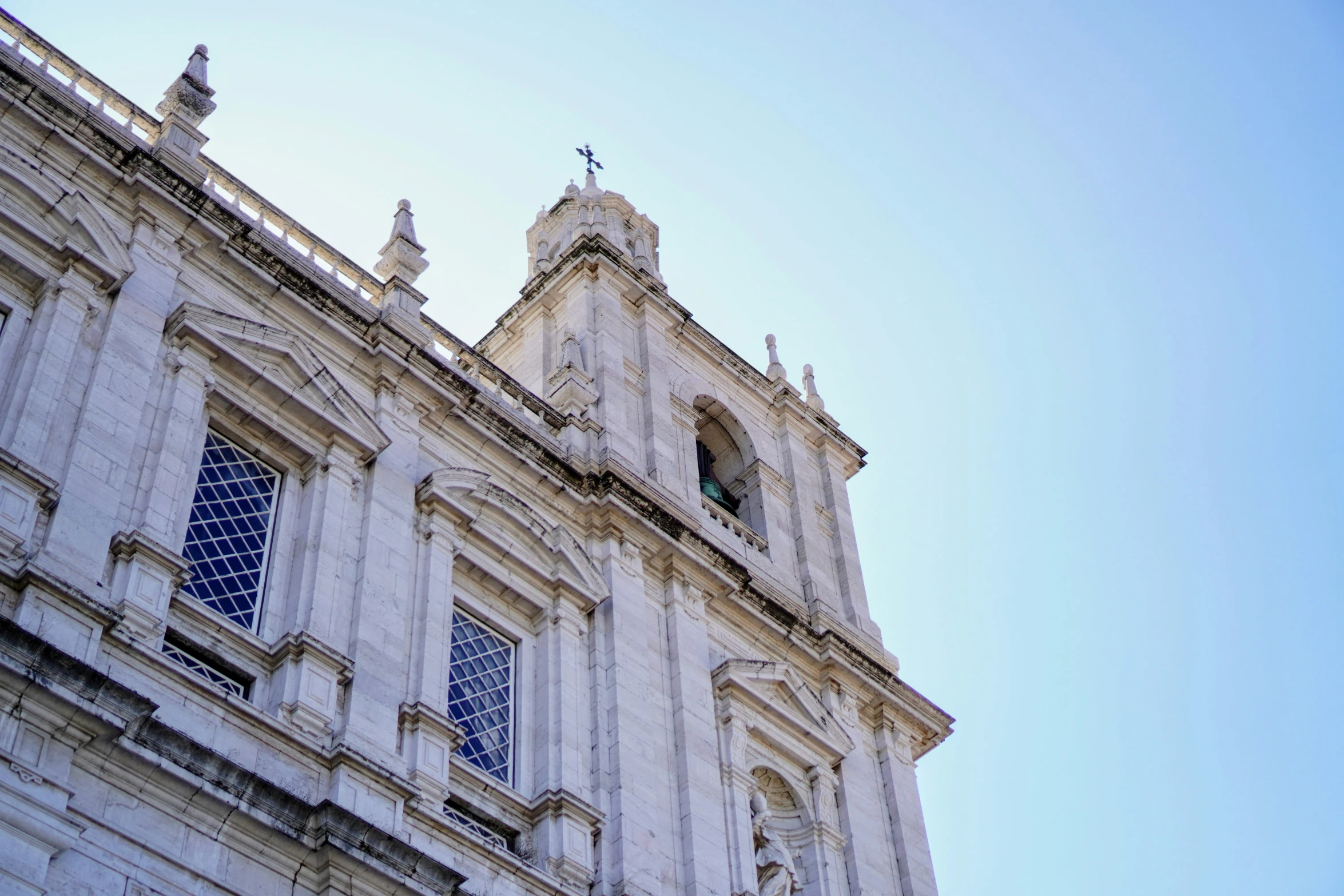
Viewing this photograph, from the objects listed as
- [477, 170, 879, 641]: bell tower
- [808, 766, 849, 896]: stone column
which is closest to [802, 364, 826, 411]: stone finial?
[477, 170, 879, 641]: bell tower

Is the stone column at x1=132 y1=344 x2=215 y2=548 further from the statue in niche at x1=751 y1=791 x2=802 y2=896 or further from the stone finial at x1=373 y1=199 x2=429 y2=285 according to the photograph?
the statue in niche at x1=751 y1=791 x2=802 y2=896

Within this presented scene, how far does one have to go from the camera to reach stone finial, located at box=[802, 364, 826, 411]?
32.5m

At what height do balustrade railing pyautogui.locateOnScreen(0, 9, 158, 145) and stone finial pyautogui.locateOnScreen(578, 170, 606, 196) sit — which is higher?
stone finial pyautogui.locateOnScreen(578, 170, 606, 196)

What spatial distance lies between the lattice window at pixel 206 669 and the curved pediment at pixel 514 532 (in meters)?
4.21

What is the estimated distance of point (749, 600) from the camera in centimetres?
2566

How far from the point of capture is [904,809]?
2575cm

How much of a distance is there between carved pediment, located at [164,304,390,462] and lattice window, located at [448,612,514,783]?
254cm

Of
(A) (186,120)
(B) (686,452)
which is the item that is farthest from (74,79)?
(B) (686,452)

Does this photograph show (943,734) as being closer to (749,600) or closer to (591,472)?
(749,600)

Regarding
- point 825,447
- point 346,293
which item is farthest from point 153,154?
point 825,447

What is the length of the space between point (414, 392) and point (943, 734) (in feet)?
32.7

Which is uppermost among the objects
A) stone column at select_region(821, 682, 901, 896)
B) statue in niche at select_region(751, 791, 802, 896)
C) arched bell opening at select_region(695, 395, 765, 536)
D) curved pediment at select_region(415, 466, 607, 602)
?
arched bell opening at select_region(695, 395, 765, 536)

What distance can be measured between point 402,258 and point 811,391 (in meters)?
9.94

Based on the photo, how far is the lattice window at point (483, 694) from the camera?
20.9 meters
